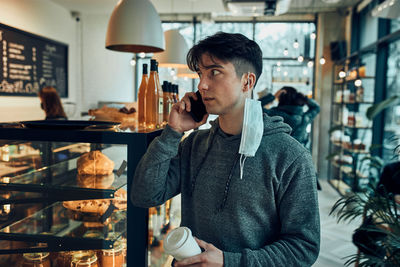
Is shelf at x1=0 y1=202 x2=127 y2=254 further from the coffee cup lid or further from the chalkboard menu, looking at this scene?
the chalkboard menu

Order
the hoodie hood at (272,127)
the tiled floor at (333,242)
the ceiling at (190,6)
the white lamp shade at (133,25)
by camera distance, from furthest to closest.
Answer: the ceiling at (190,6)
the tiled floor at (333,242)
the white lamp shade at (133,25)
the hoodie hood at (272,127)

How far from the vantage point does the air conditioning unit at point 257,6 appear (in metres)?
2.66

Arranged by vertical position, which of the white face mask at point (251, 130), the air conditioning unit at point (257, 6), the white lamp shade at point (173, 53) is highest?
the air conditioning unit at point (257, 6)

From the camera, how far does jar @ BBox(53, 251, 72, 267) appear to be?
1.42 m

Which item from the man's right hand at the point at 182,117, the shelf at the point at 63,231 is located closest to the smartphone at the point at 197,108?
the man's right hand at the point at 182,117

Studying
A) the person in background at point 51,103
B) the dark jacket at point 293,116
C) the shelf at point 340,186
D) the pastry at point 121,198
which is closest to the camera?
the pastry at point 121,198

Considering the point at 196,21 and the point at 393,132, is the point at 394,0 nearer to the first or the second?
the point at 393,132

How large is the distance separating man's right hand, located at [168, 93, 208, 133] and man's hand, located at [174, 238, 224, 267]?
385 mm

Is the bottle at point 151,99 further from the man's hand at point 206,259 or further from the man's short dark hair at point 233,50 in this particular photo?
the man's hand at point 206,259

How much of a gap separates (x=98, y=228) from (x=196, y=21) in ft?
21.6

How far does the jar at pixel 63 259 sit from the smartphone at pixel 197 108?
0.80 metres

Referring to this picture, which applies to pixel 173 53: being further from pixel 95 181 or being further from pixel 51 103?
pixel 95 181

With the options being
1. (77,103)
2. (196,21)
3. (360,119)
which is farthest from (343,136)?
(77,103)

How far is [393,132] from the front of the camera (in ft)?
15.4
